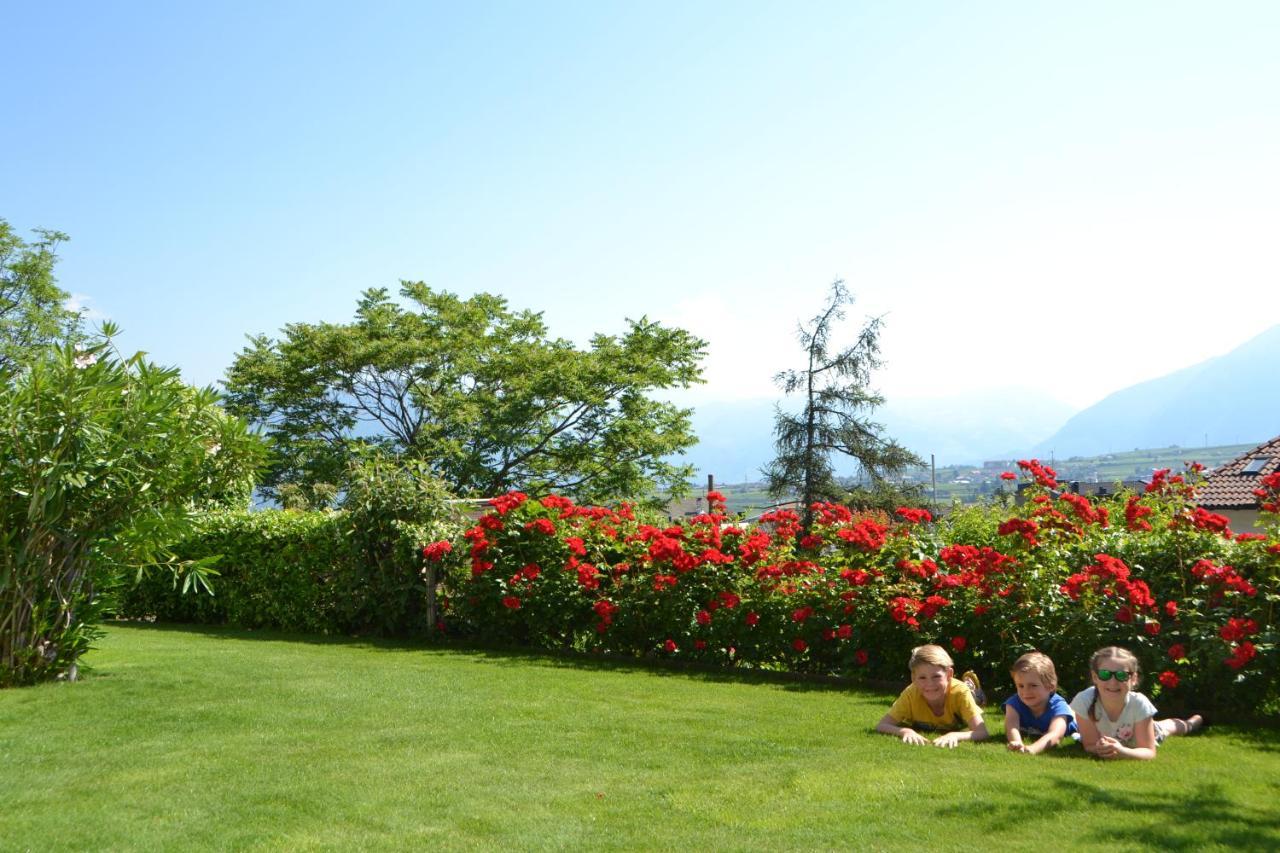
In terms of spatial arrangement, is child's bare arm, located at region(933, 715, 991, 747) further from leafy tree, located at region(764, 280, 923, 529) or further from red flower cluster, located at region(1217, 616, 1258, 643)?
leafy tree, located at region(764, 280, 923, 529)

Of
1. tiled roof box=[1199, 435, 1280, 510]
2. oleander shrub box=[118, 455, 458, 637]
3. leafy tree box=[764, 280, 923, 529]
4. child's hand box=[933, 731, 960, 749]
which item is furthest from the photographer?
leafy tree box=[764, 280, 923, 529]

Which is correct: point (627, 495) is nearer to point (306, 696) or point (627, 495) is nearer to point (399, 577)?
point (399, 577)

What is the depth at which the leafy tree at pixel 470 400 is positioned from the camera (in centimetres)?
3023

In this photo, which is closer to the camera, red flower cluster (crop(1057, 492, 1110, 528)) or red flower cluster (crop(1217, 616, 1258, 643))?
red flower cluster (crop(1217, 616, 1258, 643))

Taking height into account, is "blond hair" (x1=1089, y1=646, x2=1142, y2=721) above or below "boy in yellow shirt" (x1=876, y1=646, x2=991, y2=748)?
above

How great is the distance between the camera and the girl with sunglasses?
19.1 ft

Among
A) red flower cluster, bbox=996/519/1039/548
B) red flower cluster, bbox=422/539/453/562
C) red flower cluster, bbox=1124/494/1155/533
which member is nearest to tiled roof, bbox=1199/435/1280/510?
red flower cluster, bbox=1124/494/1155/533

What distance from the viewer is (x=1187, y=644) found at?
23.2 feet

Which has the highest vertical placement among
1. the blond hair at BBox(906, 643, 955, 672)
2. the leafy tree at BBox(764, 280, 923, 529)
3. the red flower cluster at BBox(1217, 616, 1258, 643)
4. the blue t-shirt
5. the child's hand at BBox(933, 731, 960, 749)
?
the leafy tree at BBox(764, 280, 923, 529)

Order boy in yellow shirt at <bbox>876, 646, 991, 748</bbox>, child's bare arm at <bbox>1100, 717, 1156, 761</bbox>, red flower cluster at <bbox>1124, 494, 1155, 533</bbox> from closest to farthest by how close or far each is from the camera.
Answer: child's bare arm at <bbox>1100, 717, 1156, 761</bbox>
boy in yellow shirt at <bbox>876, 646, 991, 748</bbox>
red flower cluster at <bbox>1124, 494, 1155, 533</bbox>

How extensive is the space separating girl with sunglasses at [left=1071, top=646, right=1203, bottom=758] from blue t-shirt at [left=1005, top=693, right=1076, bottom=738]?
0.19m

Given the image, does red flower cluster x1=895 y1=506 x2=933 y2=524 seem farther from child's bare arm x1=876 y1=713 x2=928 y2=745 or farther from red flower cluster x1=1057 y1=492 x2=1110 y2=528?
child's bare arm x1=876 y1=713 x2=928 y2=745

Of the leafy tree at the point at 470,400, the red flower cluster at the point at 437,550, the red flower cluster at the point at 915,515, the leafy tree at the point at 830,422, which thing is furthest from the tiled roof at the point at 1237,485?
the red flower cluster at the point at 437,550

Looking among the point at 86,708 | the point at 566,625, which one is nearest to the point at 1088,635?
the point at 566,625
